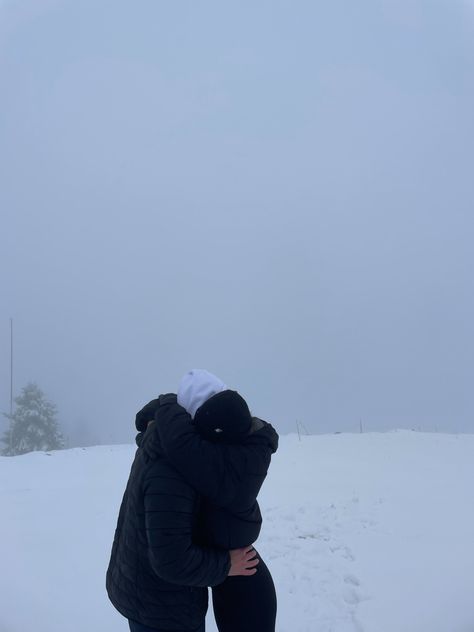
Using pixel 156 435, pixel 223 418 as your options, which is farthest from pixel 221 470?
pixel 156 435

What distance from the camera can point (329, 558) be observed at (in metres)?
4.62

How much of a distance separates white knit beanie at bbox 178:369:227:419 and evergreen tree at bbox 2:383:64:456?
2599 cm

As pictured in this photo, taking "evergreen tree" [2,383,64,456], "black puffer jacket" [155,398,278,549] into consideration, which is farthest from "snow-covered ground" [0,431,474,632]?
"evergreen tree" [2,383,64,456]

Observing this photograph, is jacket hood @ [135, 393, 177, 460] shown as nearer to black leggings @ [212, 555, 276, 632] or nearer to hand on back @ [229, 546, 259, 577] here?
hand on back @ [229, 546, 259, 577]

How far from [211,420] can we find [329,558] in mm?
3133

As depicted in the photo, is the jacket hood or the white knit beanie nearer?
the jacket hood

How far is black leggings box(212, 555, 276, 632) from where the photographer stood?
2316 millimetres

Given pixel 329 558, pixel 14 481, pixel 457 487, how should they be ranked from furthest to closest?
pixel 14 481, pixel 457 487, pixel 329 558

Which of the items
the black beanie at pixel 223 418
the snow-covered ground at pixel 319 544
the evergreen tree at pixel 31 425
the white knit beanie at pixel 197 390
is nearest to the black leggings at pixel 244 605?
the black beanie at pixel 223 418

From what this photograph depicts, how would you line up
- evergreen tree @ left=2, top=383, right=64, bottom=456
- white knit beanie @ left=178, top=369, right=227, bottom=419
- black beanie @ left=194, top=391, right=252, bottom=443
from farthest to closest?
1. evergreen tree @ left=2, top=383, right=64, bottom=456
2. white knit beanie @ left=178, top=369, right=227, bottom=419
3. black beanie @ left=194, top=391, right=252, bottom=443

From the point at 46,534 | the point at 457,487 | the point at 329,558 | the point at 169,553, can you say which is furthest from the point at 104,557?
the point at 457,487

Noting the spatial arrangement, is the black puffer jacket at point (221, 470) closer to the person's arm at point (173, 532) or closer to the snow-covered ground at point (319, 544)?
the person's arm at point (173, 532)

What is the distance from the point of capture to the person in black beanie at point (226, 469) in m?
2.08

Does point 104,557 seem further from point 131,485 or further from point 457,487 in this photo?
point 457,487
